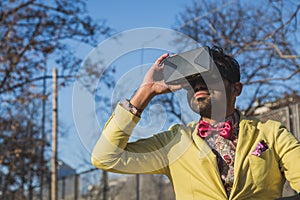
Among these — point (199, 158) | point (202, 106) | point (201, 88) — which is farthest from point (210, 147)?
point (201, 88)

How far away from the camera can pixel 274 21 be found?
52.3 feet

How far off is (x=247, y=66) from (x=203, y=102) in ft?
53.5

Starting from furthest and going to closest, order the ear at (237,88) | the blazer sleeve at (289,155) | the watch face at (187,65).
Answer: the ear at (237,88), the blazer sleeve at (289,155), the watch face at (187,65)

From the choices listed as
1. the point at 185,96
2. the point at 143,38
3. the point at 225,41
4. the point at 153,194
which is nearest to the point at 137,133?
the point at 185,96

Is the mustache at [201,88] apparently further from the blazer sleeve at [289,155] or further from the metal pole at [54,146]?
the metal pole at [54,146]

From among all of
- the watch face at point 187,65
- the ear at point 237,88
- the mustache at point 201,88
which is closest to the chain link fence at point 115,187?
the ear at point 237,88

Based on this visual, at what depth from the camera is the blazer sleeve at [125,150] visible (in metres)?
2.44

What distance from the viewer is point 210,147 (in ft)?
8.30

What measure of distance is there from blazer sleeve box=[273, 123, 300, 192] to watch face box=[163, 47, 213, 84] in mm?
478

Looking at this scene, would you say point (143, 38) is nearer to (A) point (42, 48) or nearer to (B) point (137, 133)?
(B) point (137, 133)

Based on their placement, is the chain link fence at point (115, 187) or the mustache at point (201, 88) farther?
the chain link fence at point (115, 187)

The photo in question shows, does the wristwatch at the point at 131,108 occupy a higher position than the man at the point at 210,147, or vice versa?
the wristwatch at the point at 131,108

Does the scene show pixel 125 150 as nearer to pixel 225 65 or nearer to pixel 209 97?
pixel 209 97

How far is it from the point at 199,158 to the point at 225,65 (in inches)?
17.1
